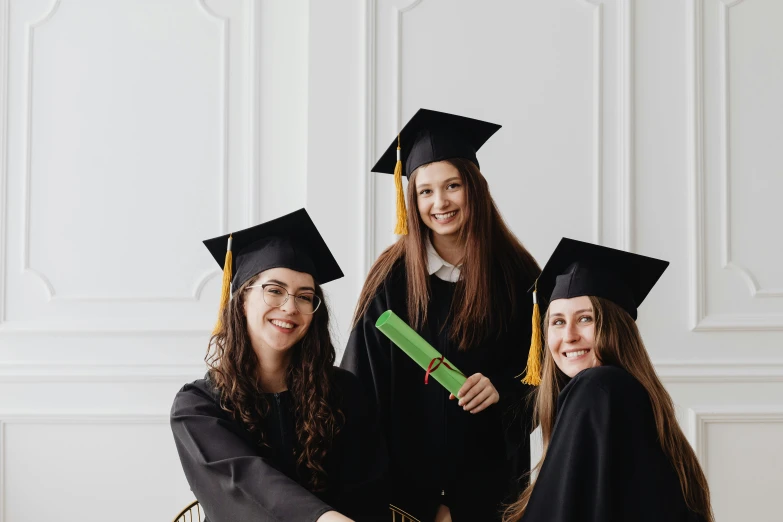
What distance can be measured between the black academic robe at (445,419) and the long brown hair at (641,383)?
21cm

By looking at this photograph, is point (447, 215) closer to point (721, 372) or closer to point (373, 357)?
point (373, 357)

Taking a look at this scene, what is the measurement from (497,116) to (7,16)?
7.99 ft

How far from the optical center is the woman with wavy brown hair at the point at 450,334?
7.49ft

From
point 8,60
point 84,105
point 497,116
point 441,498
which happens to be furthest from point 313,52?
point 441,498

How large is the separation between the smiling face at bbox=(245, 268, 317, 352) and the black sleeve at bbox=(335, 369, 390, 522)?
9.5 inches

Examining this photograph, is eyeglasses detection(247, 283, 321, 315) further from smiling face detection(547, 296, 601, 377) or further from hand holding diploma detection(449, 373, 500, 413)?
smiling face detection(547, 296, 601, 377)

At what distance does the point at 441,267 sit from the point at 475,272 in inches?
4.9

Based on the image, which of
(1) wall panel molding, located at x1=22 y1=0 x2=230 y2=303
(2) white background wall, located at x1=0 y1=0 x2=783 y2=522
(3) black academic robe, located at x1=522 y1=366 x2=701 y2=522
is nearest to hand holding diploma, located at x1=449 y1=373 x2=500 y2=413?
(3) black academic robe, located at x1=522 y1=366 x2=701 y2=522

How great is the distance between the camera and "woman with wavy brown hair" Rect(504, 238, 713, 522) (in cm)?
164

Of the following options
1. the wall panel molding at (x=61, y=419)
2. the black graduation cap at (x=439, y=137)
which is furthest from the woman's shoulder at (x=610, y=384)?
the wall panel molding at (x=61, y=419)

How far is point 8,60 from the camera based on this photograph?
141 inches

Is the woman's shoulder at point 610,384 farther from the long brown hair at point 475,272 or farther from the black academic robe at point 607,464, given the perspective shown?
the long brown hair at point 475,272

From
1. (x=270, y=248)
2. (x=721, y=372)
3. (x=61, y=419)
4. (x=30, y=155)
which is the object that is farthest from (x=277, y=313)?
(x=30, y=155)

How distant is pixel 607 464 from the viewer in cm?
163
